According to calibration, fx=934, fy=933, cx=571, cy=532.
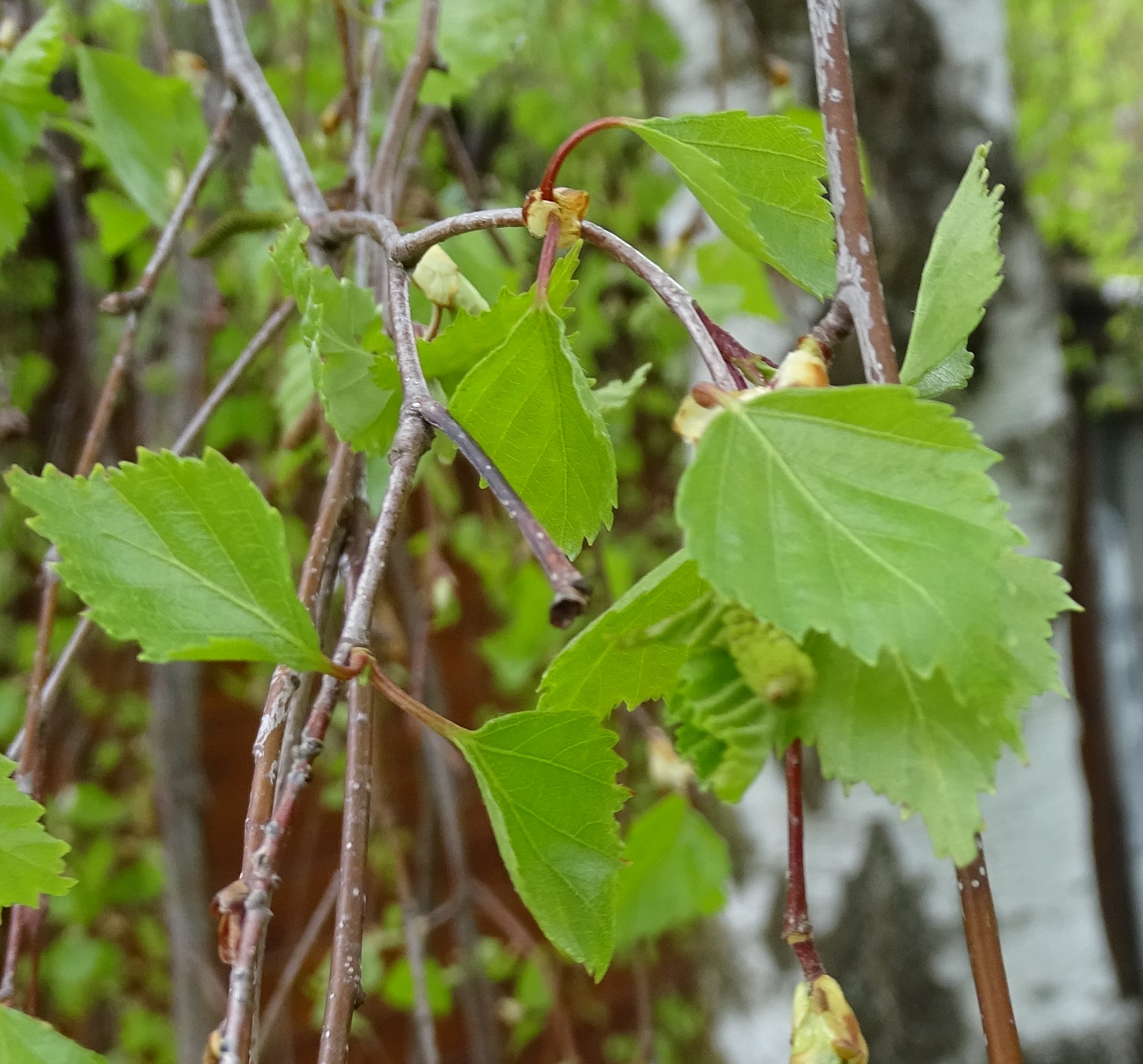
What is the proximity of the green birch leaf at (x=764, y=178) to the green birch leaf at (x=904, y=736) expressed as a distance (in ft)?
0.32

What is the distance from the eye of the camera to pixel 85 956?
1.01 metres

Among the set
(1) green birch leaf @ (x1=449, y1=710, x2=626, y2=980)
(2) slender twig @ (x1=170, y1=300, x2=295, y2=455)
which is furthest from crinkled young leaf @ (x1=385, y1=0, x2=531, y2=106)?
(1) green birch leaf @ (x1=449, y1=710, x2=626, y2=980)

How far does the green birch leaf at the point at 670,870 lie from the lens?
56cm

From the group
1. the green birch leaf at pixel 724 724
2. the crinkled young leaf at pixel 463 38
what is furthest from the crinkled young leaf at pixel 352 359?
the crinkled young leaf at pixel 463 38

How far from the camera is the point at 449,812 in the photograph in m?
0.72

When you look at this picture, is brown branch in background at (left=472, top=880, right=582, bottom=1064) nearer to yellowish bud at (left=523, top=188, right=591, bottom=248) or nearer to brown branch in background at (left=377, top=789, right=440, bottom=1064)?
brown branch in background at (left=377, top=789, right=440, bottom=1064)

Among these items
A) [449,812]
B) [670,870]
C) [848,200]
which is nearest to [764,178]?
[848,200]

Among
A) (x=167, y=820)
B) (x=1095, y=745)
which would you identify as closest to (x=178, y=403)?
(x=167, y=820)

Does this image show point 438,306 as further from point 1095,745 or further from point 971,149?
point 1095,745

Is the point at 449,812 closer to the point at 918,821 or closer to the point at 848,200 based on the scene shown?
the point at 918,821

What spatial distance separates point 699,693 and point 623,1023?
5.05 feet

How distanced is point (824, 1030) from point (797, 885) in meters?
0.03

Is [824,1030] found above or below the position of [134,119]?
below

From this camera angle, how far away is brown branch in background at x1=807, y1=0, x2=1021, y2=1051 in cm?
17
